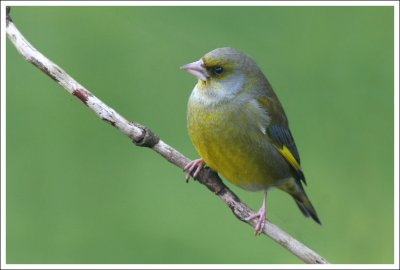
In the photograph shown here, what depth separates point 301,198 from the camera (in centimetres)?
447

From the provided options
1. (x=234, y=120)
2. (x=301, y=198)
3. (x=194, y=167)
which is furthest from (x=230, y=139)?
(x=301, y=198)

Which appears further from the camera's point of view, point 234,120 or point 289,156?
point 289,156

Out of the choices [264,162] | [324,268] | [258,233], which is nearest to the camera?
[324,268]

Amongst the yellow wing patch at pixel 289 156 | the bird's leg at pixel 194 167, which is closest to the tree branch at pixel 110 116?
the bird's leg at pixel 194 167

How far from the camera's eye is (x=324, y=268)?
3.37m

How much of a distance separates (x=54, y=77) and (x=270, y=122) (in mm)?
1298

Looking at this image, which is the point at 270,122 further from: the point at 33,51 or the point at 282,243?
the point at 33,51

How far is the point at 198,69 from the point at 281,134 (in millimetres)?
718

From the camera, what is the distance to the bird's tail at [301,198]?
4.33 m

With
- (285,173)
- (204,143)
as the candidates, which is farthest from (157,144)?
(285,173)

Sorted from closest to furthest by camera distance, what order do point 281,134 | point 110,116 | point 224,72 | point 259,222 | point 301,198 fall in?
1. point 110,116
2. point 259,222
3. point 224,72
4. point 281,134
5. point 301,198

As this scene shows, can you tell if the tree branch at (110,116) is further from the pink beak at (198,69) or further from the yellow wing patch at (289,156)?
the yellow wing patch at (289,156)

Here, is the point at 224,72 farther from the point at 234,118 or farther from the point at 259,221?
the point at 259,221

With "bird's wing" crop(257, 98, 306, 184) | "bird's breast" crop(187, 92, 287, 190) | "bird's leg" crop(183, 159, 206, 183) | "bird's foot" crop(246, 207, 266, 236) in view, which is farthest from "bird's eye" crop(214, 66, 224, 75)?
"bird's foot" crop(246, 207, 266, 236)
